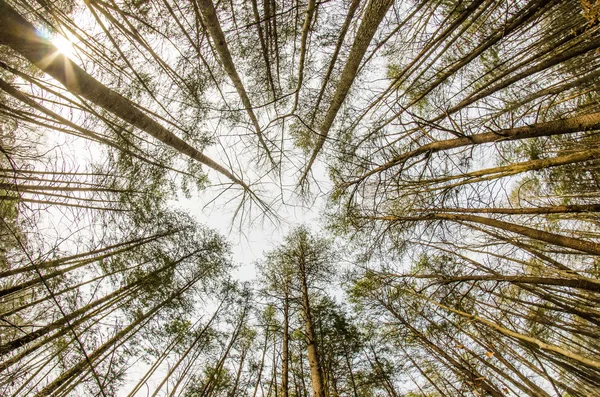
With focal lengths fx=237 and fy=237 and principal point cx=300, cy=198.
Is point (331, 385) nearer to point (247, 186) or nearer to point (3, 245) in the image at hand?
point (247, 186)

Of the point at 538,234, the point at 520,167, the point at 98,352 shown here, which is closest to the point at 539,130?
the point at 520,167

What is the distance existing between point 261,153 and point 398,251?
9.28ft

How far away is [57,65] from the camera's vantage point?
1714 mm

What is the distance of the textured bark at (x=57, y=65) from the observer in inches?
58.9

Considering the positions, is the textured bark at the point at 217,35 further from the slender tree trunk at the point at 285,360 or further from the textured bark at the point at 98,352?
the slender tree trunk at the point at 285,360

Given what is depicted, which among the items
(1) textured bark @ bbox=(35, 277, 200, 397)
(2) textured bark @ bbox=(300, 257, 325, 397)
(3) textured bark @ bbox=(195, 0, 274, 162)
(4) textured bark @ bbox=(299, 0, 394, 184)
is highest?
(4) textured bark @ bbox=(299, 0, 394, 184)

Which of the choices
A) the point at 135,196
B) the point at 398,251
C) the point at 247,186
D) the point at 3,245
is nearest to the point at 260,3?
the point at 247,186

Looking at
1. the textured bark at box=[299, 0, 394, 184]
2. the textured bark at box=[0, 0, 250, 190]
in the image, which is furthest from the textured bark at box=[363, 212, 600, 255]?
the textured bark at box=[0, 0, 250, 190]

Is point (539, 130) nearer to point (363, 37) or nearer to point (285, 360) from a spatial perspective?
point (363, 37)

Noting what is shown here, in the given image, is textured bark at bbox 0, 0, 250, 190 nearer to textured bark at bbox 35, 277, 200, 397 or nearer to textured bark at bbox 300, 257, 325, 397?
textured bark at bbox 35, 277, 200, 397

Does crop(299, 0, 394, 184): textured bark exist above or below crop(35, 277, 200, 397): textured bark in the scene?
above

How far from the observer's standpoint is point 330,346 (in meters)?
6.81

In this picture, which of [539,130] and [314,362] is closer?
[539,130]

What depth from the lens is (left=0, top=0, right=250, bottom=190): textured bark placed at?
1496 mm
